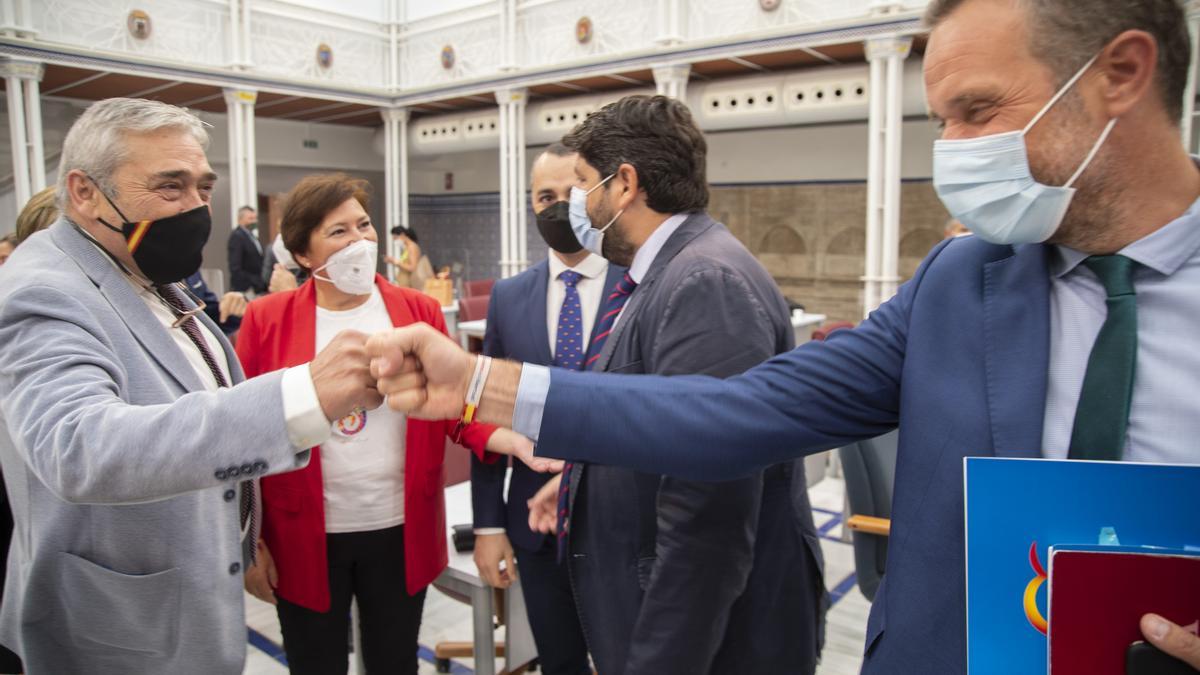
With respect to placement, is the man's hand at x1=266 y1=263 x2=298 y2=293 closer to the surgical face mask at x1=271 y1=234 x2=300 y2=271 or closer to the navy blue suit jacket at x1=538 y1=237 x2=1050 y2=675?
the surgical face mask at x1=271 y1=234 x2=300 y2=271

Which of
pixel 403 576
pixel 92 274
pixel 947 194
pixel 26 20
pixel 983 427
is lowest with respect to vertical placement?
pixel 403 576

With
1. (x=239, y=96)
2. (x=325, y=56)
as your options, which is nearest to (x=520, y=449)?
(x=239, y=96)

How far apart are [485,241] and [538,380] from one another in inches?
659

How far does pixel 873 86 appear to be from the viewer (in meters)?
9.04

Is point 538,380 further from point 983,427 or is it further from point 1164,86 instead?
point 1164,86

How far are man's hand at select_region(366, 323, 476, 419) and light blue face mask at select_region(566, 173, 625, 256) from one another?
0.93 metres

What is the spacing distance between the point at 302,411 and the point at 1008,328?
106cm

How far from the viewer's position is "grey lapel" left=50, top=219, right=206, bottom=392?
5.19ft

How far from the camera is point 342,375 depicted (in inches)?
50.3

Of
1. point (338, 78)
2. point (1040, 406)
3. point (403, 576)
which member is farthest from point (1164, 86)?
point (338, 78)

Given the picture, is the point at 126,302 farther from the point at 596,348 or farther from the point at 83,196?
the point at 596,348

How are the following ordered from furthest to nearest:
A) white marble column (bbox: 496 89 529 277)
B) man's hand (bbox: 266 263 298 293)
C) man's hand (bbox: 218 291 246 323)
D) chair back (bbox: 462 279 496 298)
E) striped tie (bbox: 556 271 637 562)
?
1. white marble column (bbox: 496 89 529 277)
2. chair back (bbox: 462 279 496 298)
3. man's hand (bbox: 266 263 298 293)
4. man's hand (bbox: 218 291 246 323)
5. striped tie (bbox: 556 271 637 562)

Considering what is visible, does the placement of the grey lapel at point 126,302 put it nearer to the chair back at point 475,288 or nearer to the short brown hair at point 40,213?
the short brown hair at point 40,213

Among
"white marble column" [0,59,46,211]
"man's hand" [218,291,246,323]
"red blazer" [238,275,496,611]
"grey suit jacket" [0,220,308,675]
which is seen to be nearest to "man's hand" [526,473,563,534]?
"red blazer" [238,275,496,611]
